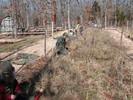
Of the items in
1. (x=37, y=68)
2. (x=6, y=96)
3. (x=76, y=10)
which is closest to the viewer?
(x=6, y=96)

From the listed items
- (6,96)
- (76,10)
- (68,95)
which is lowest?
(68,95)

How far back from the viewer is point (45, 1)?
148ft

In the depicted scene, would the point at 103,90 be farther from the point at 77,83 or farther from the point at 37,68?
the point at 37,68

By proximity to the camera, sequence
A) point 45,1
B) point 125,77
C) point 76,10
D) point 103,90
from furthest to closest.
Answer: point 76,10
point 45,1
point 125,77
point 103,90

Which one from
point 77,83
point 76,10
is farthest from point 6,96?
point 76,10

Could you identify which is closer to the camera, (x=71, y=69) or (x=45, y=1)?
(x=71, y=69)

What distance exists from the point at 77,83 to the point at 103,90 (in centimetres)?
70

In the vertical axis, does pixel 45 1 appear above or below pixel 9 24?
above

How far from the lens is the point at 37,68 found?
30.8 feet

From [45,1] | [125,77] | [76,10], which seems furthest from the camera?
[76,10]

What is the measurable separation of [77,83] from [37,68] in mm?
2599

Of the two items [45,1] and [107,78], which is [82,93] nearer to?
[107,78]

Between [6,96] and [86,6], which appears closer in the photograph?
[6,96]

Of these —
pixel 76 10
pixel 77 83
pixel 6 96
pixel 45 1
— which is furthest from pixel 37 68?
pixel 76 10
